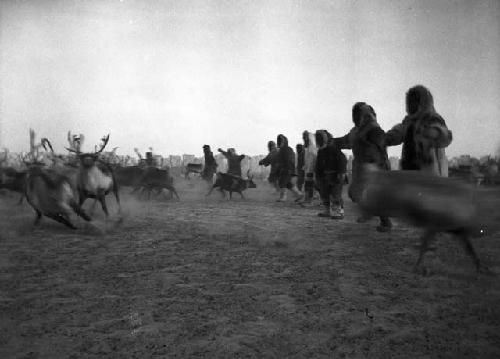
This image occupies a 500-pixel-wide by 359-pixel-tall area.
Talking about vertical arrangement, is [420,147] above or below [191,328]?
above

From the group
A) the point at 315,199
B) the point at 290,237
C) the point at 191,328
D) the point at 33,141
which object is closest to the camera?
the point at 191,328

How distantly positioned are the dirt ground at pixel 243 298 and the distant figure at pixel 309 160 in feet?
17.5

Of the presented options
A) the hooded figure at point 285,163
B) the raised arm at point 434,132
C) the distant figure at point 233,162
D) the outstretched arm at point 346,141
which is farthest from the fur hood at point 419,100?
the distant figure at point 233,162

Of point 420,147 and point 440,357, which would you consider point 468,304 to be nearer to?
point 440,357

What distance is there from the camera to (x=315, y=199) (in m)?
13.2

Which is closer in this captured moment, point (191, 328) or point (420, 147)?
point (191, 328)

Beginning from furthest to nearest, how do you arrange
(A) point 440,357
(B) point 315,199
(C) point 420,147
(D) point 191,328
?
(B) point 315,199 < (C) point 420,147 < (D) point 191,328 < (A) point 440,357

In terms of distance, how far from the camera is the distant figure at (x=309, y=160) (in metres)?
10.9

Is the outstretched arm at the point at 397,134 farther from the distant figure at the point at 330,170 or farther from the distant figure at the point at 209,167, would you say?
the distant figure at the point at 209,167

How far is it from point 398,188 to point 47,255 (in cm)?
440

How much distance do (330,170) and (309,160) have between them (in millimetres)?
2854

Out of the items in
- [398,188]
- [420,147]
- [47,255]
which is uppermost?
[420,147]

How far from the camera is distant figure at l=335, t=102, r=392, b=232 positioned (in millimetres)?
6004

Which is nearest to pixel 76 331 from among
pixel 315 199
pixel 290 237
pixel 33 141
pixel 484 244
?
pixel 290 237
